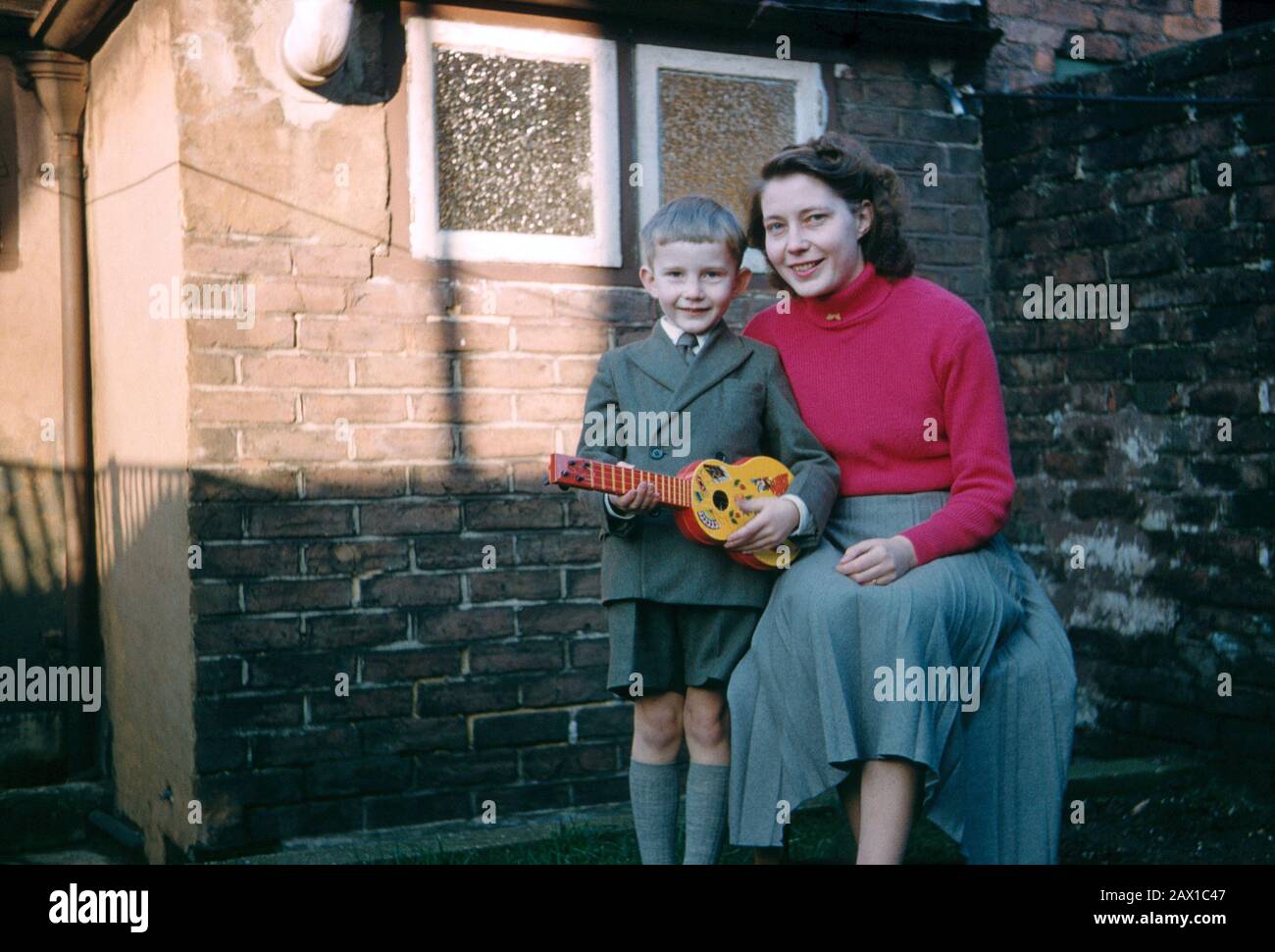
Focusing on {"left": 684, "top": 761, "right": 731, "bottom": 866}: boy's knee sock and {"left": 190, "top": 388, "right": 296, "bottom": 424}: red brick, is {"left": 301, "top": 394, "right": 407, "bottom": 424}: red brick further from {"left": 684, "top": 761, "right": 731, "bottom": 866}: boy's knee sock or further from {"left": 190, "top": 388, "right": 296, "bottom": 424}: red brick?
{"left": 684, "top": 761, "right": 731, "bottom": 866}: boy's knee sock

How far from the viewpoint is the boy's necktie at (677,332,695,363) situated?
3.28 meters

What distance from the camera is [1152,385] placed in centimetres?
516

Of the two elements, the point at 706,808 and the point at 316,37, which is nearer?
the point at 706,808

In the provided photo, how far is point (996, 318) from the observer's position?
18.7ft

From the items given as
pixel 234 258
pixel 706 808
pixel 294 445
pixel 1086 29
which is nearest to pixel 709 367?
pixel 706 808

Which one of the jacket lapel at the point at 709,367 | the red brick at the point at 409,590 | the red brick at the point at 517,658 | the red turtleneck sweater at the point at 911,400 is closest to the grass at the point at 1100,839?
the red brick at the point at 517,658

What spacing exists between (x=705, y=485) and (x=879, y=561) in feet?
1.33

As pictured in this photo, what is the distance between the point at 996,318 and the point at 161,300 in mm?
3202

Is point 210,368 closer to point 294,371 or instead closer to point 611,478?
point 294,371

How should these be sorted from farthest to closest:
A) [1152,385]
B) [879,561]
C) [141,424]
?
[1152,385] < [141,424] < [879,561]

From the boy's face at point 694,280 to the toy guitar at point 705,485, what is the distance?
0.35m

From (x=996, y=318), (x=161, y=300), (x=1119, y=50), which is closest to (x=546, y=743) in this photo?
(x=161, y=300)

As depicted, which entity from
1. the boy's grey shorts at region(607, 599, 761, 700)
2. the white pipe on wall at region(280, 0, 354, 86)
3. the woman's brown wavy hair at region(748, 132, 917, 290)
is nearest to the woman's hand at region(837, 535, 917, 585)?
the boy's grey shorts at region(607, 599, 761, 700)

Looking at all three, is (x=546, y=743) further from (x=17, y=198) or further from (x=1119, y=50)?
(x=1119, y=50)
